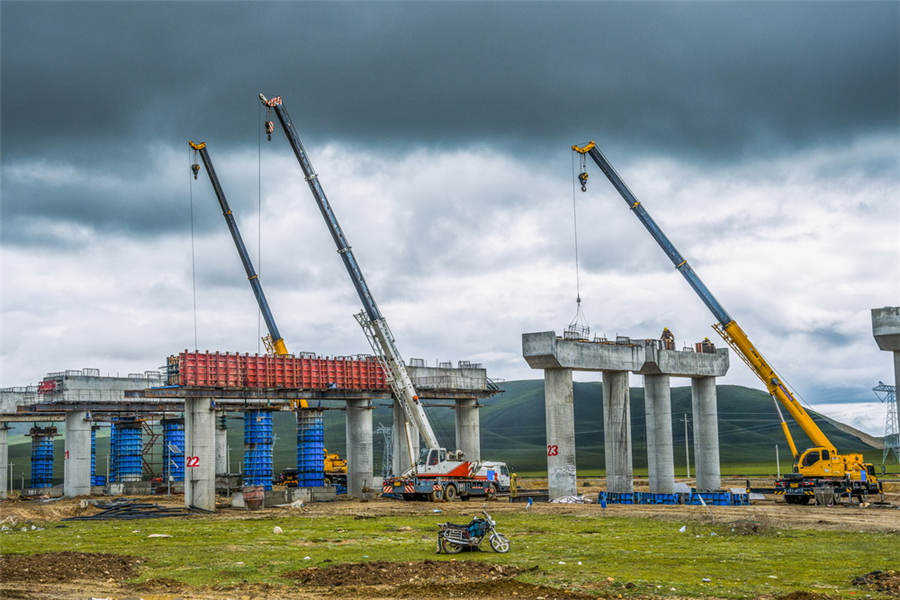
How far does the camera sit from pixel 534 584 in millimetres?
25250

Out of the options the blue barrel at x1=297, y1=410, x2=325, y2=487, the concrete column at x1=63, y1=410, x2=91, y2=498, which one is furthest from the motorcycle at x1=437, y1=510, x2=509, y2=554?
the concrete column at x1=63, y1=410, x2=91, y2=498

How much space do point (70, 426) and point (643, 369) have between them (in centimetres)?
4606

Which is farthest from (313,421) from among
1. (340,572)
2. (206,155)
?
(340,572)

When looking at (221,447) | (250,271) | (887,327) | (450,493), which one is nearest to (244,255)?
(250,271)

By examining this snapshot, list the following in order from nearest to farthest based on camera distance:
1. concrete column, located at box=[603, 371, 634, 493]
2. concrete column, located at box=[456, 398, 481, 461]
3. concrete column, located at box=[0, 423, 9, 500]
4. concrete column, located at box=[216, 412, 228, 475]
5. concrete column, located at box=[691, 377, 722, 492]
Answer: concrete column, located at box=[603, 371, 634, 493], concrete column, located at box=[691, 377, 722, 492], concrete column, located at box=[456, 398, 481, 461], concrete column, located at box=[0, 423, 9, 500], concrete column, located at box=[216, 412, 228, 475]

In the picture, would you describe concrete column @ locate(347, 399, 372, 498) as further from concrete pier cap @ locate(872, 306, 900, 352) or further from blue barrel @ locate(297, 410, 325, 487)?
concrete pier cap @ locate(872, 306, 900, 352)

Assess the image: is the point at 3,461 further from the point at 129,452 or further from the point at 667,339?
the point at 667,339

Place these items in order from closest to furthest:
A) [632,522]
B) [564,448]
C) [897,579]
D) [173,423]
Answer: [897,579], [632,522], [564,448], [173,423]

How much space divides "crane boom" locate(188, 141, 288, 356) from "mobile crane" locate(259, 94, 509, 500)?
1880 centimetres

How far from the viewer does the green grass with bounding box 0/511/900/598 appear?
86.5ft

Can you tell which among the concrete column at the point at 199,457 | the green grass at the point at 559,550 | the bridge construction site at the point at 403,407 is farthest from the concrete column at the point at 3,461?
the green grass at the point at 559,550

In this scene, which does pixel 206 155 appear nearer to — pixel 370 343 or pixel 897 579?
pixel 370 343

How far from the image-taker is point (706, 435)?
74.8 metres

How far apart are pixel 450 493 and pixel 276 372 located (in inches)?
564
